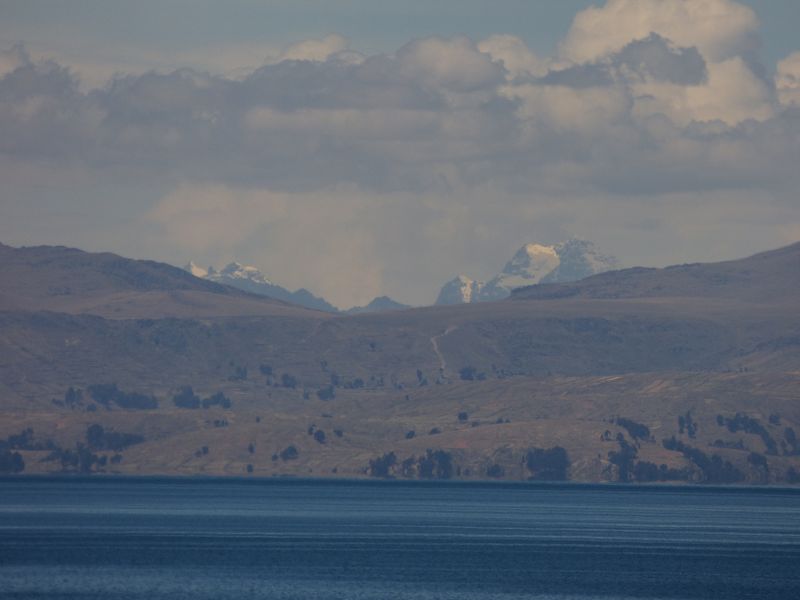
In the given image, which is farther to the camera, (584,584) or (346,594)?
(584,584)

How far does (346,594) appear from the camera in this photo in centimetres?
15325

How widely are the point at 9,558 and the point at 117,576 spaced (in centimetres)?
2055

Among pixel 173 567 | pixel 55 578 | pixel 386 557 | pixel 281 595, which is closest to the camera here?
pixel 281 595

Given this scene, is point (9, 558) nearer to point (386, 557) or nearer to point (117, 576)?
point (117, 576)

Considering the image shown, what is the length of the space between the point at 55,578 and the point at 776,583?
76.1 m

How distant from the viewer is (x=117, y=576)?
6565 inches

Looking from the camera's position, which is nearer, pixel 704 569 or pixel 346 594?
pixel 346 594

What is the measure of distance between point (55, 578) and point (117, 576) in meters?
7.31

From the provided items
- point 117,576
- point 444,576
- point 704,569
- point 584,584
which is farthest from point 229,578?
point 704,569

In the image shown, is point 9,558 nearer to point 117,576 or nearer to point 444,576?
point 117,576

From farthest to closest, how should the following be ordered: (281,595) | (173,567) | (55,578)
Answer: (173,567)
(55,578)
(281,595)

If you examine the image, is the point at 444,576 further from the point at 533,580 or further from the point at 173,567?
the point at 173,567

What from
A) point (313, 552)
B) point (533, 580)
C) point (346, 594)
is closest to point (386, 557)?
point (313, 552)

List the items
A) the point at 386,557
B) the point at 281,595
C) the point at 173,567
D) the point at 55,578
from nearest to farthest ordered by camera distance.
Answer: the point at 281,595 < the point at 55,578 < the point at 173,567 < the point at 386,557
